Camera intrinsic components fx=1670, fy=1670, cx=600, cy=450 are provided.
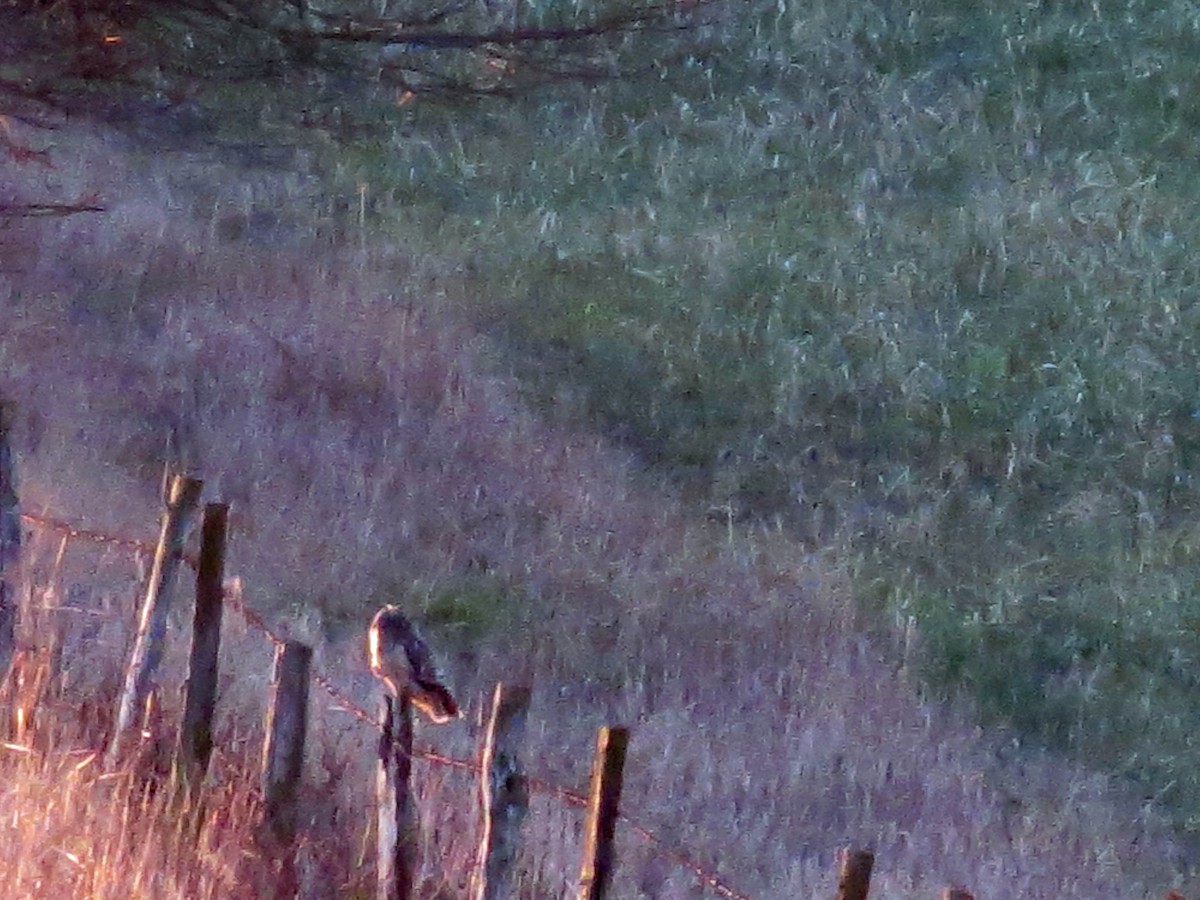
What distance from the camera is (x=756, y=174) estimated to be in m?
13.0

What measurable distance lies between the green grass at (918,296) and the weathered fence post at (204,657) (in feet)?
16.2

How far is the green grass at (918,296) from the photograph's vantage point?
9.39 m

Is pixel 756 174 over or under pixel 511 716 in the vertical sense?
under

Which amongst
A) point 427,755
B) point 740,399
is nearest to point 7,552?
point 427,755

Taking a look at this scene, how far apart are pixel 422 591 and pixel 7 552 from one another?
459 centimetres

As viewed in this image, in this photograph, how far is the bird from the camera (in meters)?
3.52

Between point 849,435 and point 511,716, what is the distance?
749 cm

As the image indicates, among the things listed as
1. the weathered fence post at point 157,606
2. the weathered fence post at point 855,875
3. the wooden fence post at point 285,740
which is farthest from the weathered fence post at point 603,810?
the weathered fence post at point 157,606

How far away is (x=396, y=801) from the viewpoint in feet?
12.5

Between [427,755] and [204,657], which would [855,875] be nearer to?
[427,755]

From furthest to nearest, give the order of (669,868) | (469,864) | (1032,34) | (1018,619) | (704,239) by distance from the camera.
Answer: (1032,34)
(704,239)
(1018,619)
(669,868)
(469,864)

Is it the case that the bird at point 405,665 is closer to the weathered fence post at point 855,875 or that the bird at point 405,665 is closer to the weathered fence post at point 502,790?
the weathered fence post at point 502,790

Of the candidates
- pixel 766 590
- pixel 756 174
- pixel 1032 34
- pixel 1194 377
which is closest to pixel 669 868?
pixel 766 590

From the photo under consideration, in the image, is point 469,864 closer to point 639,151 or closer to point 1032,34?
point 639,151
